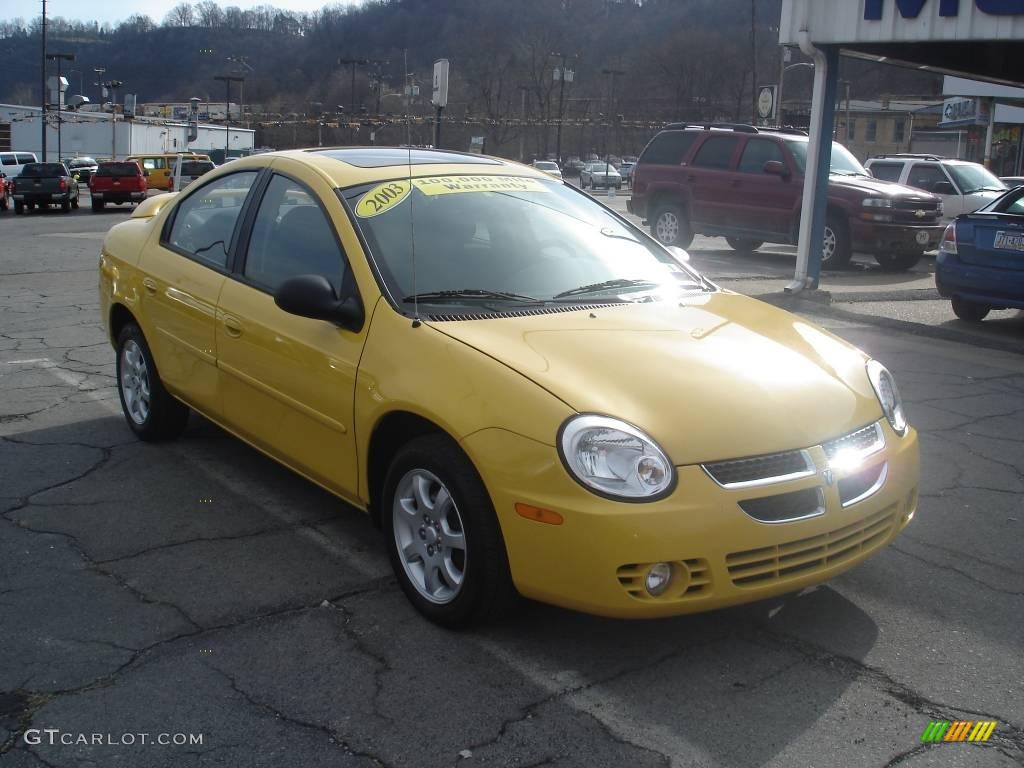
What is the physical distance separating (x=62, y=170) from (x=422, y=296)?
31.8 meters

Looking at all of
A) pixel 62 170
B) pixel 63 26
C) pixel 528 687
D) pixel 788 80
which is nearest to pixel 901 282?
pixel 528 687

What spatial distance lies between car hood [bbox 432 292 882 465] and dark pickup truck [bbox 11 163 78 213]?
31.1 metres

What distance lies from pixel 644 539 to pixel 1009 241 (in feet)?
25.5

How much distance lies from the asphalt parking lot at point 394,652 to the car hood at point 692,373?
718 mm

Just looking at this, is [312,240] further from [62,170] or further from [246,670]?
[62,170]

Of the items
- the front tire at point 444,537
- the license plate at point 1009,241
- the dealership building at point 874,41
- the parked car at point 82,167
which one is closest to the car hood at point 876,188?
the dealership building at point 874,41

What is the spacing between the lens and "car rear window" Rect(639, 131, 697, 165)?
17.0m

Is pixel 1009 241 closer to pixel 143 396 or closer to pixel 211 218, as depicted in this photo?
pixel 211 218

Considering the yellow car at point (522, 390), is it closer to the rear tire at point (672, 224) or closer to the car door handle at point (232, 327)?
the car door handle at point (232, 327)

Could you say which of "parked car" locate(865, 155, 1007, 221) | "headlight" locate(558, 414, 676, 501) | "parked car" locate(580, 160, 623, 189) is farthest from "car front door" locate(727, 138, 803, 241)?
"parked car" locate(580, 160, 623, 189)

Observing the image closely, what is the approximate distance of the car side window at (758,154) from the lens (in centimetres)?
1590

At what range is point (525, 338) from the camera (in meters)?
3.66

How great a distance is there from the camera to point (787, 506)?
3.24 metres

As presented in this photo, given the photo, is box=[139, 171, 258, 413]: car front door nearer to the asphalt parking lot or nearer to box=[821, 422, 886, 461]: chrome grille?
the asphalt parking lot
